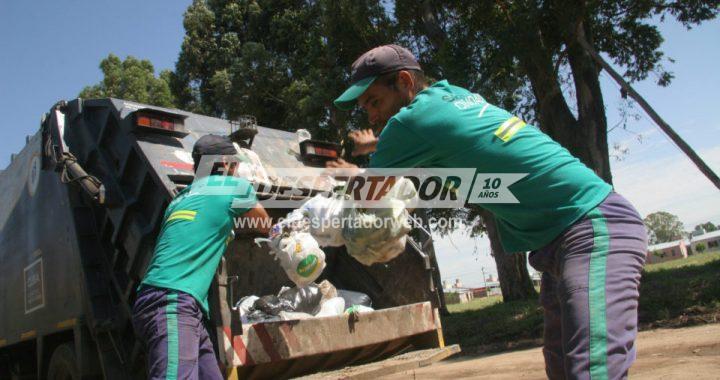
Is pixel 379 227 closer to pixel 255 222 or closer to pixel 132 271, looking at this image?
pixel 255 222

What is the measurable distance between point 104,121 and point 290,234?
1721 mm

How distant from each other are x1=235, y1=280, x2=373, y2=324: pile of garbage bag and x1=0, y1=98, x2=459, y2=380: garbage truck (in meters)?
0.34

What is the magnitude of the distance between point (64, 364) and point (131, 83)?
699 inches

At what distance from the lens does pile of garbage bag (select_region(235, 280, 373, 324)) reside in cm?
401

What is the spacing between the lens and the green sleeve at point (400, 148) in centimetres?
209

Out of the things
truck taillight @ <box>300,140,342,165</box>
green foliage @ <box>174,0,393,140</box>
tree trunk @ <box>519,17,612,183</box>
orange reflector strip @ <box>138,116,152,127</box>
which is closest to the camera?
orange reflector strip @ <box>138,116,152,127</box>

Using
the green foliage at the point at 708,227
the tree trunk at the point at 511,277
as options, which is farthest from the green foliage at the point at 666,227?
the tree trunk at the point at 511,277

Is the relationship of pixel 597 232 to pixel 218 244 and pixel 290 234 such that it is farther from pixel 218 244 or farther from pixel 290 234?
pixel 290 234

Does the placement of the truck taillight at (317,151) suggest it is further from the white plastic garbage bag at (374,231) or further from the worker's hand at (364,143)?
the worker's hand at (364,143)

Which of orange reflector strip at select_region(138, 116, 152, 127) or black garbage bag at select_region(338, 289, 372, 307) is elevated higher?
orange reflector strip at select_region(138, 116, 152, 127)

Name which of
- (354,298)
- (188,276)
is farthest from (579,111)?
(188,276)

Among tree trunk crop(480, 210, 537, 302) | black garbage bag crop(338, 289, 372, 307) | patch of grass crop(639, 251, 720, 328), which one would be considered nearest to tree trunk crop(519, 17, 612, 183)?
patch of grass crop(639, 251, 720, 328)

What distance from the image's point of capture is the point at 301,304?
4.28 metres

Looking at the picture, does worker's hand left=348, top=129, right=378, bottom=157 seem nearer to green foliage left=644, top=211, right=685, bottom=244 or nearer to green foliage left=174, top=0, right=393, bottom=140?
green foliage left=174, top=0, right=393, bottom=140
